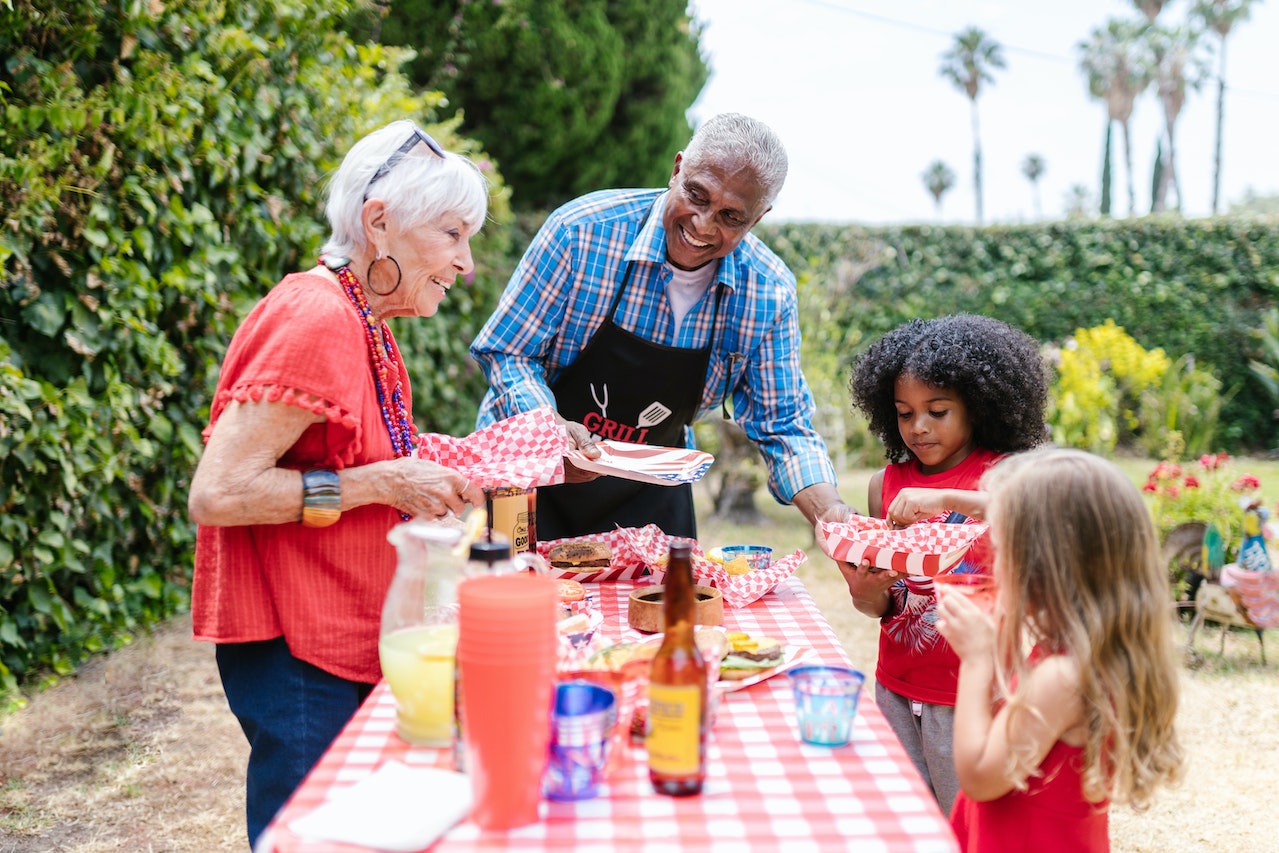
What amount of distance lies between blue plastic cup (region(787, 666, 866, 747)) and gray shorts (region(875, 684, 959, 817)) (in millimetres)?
993

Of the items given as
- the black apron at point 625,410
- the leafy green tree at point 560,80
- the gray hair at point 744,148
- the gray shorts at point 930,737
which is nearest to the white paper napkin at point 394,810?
the gray shorts at point 930,737

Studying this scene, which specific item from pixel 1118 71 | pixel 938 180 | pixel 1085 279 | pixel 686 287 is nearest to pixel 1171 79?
pixel 1118 71

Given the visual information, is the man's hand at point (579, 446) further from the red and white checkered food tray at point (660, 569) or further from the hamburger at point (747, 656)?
the hamburger at point (747, 656)

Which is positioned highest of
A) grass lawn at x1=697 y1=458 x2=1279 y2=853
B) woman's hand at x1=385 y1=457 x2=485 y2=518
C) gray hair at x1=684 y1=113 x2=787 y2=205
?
gray hair at x1=684 y1=113 x2=787 y2=205

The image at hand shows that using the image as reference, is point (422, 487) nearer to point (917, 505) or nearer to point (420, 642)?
point (420, 642)

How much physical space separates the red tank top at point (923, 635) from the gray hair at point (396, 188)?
1.37 m

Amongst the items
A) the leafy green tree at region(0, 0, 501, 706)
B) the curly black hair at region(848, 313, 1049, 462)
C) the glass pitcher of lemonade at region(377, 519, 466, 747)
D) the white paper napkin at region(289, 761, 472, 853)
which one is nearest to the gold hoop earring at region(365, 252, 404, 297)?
the glass pitcher of lemonade at region(377, 519, 466, 747)

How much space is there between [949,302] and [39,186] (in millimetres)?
11313

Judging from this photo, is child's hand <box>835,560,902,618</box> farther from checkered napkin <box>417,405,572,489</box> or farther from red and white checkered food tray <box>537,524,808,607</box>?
checkered napkin <box>417,405,572,489</box>

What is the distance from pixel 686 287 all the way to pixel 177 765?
2.80 meters

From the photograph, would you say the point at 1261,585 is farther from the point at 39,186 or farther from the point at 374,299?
the point at 39,186

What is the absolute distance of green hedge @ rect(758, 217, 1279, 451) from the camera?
12625mm

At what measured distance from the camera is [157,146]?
417cm

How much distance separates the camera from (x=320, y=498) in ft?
6.00
